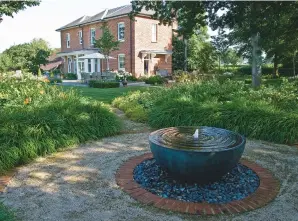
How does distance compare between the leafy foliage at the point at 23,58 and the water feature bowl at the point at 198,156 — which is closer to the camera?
the water feature bowl at the point at 198,156

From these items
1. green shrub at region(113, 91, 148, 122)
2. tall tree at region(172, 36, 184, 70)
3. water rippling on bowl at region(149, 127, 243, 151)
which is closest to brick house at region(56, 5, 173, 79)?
tall tree at region(172, 36, 184, 70)

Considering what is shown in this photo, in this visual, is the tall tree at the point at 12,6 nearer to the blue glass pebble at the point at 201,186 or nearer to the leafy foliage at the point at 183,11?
the leafy foliage at the point at 183,11

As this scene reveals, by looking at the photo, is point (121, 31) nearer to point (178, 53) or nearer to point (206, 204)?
point (178, 53)

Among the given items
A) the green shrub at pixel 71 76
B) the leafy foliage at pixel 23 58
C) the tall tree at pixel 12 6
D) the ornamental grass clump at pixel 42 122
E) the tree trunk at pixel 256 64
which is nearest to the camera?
the ornamental grass clump at pixel 42 122

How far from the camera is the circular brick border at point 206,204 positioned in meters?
3.25

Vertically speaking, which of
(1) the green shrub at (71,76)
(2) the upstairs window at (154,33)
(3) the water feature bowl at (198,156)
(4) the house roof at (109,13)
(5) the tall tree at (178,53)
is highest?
(4) the house roof at (109,13)

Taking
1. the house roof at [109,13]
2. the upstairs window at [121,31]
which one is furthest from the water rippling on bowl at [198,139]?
the upstairs window at [121,31]

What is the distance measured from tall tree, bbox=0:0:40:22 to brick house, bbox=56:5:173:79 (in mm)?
8813

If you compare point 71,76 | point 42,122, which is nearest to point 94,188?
point 42,122

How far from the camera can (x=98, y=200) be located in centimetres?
347

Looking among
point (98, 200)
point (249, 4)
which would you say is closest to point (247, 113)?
point (98, 200)

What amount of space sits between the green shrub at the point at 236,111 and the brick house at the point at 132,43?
17.7 meters

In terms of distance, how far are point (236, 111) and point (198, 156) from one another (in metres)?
3.53

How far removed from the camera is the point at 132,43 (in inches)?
1009
